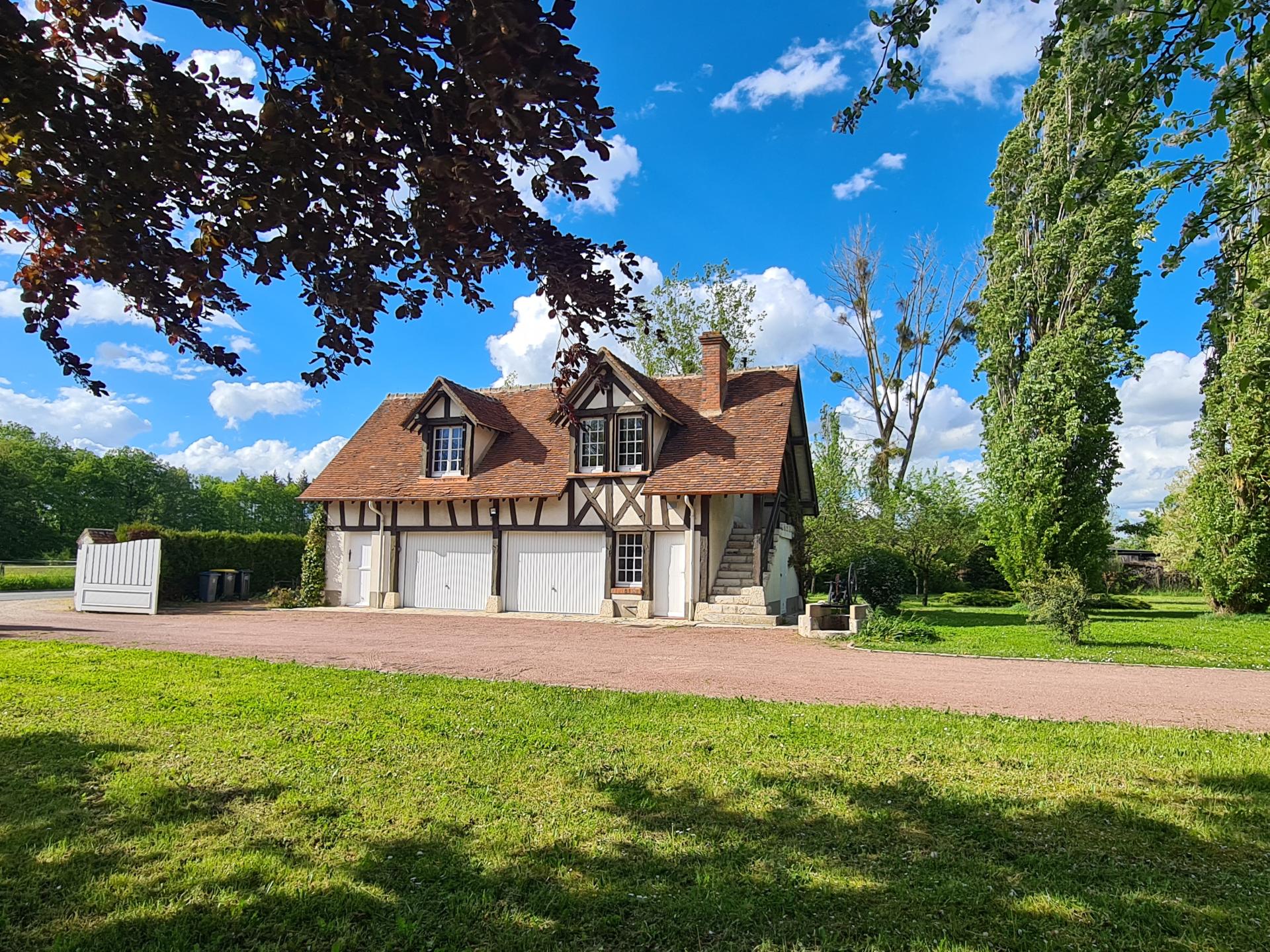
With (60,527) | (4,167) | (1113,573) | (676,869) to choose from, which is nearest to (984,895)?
(676,869)

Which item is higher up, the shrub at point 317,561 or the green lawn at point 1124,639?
the shrub at point 317,561

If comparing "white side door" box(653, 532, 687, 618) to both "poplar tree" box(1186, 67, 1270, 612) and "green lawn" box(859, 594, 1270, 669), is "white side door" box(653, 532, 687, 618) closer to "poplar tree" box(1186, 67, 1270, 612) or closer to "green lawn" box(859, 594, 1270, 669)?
"green lawn" box(859, 594, 1270, 669)

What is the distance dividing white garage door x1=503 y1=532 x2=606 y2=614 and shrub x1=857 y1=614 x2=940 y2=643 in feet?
23.6

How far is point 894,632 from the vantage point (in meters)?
13.9

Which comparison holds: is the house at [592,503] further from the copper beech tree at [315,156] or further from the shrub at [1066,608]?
the copper beech tree at [315,156]

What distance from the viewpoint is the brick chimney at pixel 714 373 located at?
20.4 m

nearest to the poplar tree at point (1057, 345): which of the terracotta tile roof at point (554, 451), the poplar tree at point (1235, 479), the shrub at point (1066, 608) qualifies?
the poplar tree at point (1235, 479)

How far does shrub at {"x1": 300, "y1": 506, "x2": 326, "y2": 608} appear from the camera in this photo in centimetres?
2164

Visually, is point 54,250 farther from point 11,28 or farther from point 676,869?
point 676,869

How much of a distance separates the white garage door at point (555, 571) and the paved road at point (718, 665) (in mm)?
2848

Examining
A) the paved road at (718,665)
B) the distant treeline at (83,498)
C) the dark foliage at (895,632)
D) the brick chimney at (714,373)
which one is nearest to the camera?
the paved road at (718,665)

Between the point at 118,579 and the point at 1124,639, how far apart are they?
22129 millimetres

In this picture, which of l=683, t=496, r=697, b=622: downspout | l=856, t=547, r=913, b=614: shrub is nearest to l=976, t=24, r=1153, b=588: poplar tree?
l=856, t=547, r=913, b=614: shrub

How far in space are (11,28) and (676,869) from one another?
4633 mm
